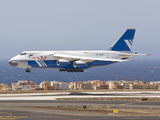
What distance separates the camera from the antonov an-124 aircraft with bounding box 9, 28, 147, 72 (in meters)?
60.2

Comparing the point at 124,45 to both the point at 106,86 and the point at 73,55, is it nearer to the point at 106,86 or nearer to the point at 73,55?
the point at 73,55

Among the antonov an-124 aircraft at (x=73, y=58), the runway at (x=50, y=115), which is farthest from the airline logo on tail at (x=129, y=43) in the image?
the runway at (x=50, y=115)

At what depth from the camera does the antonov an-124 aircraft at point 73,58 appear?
197 ft

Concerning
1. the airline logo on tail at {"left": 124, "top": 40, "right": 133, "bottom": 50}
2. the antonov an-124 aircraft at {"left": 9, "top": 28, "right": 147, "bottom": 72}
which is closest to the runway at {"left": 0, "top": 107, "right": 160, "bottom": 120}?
the antonov an-124 aircraft at {"left": 9, "top": 28, "right": 147, "bottom": 72}

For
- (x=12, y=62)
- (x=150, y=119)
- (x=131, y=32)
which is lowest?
(x=150, y=119)

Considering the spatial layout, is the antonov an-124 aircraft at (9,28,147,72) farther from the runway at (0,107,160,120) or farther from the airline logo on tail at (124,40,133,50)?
the runway at (0,107,160,120)

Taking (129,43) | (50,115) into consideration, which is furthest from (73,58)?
(50,115)

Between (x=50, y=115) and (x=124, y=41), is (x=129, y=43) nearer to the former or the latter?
(x=124, y=41)

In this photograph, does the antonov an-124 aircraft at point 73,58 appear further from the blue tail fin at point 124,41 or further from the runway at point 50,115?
the runway at point 50,115

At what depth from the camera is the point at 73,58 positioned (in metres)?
61.7

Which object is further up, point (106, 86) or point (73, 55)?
point (73, 55)

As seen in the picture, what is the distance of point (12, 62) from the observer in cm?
5994

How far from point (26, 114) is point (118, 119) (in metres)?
11.8

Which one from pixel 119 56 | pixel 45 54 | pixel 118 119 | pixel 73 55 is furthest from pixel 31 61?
pixel 118 119
